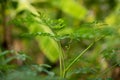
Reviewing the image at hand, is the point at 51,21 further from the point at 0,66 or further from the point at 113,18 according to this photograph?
the point at 113,18

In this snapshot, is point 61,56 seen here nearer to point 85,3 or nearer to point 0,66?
point 0,66

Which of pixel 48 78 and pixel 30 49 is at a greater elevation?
pixel 48 78

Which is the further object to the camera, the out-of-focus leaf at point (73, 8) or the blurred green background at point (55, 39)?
the out-of-focus leaf at point (73, 8)

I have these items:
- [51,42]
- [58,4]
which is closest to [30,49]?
[58,4]

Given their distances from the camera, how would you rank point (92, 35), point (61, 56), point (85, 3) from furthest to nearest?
point (85, 3) < point (61, 56) < point (92, 35)

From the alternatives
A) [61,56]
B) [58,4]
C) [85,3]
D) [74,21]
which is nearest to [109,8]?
[85,3]

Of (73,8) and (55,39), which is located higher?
(55,39)

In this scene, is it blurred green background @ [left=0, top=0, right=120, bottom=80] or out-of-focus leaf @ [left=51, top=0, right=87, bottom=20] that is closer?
blurred green background @ [left=0, top=0, right=120, bottom=80]

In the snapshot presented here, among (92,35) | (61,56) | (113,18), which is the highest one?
(92,35)

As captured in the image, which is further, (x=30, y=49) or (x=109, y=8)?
(x=109, y=8)

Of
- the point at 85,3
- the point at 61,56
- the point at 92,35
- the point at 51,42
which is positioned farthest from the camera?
the point at 85,3

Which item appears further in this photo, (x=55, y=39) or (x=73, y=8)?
(x=73, y=8)
